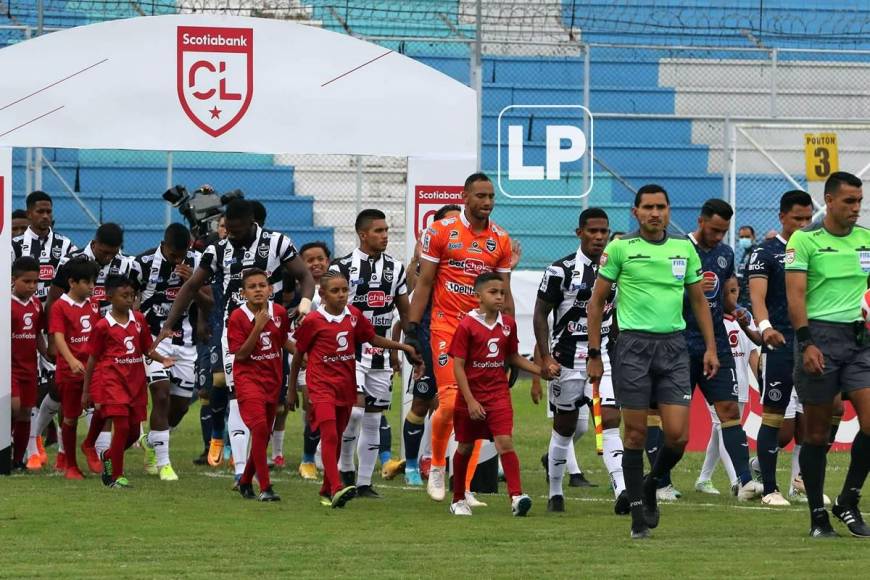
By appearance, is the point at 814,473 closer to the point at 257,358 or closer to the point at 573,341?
Answer: the point at 573,341

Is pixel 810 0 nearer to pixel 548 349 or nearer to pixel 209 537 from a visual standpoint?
pixel 548 349

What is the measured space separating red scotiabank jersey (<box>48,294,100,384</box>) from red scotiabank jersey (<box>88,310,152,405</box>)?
0.62 metres

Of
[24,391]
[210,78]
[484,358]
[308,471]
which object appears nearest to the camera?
[484,358]

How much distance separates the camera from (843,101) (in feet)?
86.0

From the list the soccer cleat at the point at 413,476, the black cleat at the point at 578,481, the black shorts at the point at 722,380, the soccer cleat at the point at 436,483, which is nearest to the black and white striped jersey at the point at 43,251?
the soccer cleat at the point at 413,476

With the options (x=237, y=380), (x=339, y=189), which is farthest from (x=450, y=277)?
(x=339, y=189)

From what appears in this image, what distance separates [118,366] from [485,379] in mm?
3406

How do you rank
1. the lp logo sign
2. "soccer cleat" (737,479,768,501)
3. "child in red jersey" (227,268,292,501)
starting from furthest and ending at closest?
the lp logo sign
"soccer cleat" (737,479,768,501)
"child in red jersey" (227,268,292,501)

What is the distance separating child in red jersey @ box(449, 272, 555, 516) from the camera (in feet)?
33.2

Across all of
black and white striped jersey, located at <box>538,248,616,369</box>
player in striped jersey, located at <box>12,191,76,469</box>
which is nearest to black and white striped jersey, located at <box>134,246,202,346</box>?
player in striped jersey, located at <box>12,191,76,469</box>

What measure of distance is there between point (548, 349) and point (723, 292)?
152 centimetres

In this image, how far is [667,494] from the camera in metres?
11.8

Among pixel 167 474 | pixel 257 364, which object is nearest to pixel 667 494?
pixel 257 364

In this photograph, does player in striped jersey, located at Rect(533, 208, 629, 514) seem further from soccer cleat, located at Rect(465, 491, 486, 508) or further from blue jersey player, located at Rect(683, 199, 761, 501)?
blue jersey player, located at Rect(683, 199, 761, 501)
